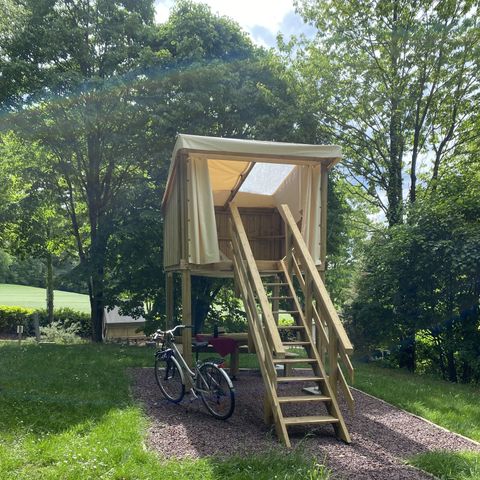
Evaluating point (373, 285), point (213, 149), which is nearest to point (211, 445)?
point (213, 149)

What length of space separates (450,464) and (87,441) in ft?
11.2

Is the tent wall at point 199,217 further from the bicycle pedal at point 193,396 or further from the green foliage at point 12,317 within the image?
the green foliage at point 12,317

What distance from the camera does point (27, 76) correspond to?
49.3ft

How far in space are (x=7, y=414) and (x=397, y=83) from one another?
15.2 m

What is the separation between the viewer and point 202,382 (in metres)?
6.12

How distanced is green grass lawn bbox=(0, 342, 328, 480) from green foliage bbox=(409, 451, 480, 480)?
1.06m

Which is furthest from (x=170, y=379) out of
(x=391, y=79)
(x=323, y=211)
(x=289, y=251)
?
(x=391, y=79)

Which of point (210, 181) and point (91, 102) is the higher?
point (91, 102)

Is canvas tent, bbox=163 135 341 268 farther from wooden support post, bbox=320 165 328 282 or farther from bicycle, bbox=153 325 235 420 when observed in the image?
bicycle, bbox=153 325 235 420

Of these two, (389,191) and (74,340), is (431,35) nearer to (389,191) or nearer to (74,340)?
(389,191)

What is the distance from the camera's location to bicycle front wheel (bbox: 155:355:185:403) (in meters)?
6.51

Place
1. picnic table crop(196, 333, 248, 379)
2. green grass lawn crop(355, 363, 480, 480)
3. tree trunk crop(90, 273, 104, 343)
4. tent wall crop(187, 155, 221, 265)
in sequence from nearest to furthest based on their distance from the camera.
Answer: green grass lawn crop(355, 363, 480, 480)
tent wall crop(187, 155, 221, 265)
picnic table crop(196, 333, 248, 379)
tree trunk crop(90, 273, 104, 343)

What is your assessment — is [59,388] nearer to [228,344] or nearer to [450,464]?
[228,344]

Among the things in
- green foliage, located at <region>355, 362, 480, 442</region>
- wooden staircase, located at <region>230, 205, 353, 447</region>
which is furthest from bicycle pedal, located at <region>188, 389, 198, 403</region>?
green foliage, located at <region>355, 362, 480, 442</region>
